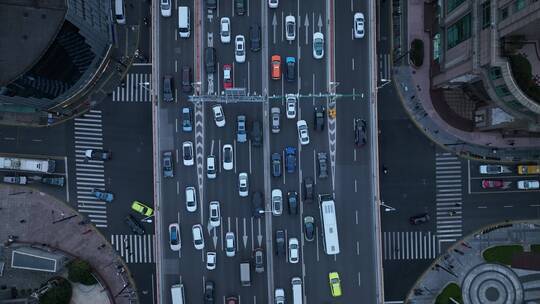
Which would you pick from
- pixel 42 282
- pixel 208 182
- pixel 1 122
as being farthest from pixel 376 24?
pixel 42 282

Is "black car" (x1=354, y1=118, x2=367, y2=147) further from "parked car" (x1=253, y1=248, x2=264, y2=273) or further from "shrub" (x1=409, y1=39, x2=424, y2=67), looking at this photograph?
"parked car" (x1=253, y1=248, x2=264, y2=273)

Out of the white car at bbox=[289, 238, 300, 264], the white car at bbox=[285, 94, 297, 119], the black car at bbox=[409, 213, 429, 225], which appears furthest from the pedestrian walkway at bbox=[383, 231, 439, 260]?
the white car at bbox=[285, 94, 297, 119]

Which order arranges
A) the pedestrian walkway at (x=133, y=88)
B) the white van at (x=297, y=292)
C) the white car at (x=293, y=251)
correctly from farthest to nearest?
the pedestrian walkway at (x=133, y=88) < the white car at (x=293, y=251) < the white van at (x=297, y=292)

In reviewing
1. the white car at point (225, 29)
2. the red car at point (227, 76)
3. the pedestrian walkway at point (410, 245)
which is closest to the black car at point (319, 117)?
the red car at point (227, 76)

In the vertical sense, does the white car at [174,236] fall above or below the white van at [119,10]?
below

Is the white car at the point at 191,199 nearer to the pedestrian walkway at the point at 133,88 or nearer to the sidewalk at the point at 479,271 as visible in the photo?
the pedestrian walkway at the point at 133,88

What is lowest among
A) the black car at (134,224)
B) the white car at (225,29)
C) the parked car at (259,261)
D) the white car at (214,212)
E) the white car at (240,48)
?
the parked car at (259,261)
